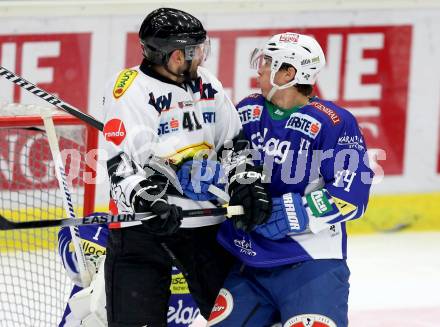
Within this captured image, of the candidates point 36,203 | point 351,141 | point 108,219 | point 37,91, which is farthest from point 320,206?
point 36,203

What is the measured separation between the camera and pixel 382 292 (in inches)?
205

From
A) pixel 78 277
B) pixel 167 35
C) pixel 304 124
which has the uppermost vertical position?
pixel 167 35

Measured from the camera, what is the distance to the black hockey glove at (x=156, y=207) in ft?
10.7

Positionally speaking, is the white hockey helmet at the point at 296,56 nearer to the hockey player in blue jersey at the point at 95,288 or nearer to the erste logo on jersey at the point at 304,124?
the erste logo on jersey at the point at 304,124

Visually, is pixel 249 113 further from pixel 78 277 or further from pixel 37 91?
pixel 78 277

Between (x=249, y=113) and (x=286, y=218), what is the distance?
0.39 m

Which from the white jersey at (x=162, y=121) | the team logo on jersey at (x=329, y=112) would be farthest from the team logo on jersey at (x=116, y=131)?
the team logo on jersey at (x=329, y=112)

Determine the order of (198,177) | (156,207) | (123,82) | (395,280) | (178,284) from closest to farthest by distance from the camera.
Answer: (156,207) → (123,82) → (198,177) → (178,284) → (395,280)

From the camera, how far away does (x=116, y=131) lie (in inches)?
132

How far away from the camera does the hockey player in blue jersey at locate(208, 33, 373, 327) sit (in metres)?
3.49

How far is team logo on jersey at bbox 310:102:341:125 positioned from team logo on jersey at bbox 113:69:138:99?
576 mm

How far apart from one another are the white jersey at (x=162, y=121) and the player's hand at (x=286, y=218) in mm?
211

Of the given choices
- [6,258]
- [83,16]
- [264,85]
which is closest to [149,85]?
[264,85]

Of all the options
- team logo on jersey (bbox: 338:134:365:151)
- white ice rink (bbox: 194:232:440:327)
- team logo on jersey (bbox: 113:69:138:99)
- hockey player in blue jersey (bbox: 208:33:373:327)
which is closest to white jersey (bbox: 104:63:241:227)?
team logo on jersey (bbox: 113:69:138:99)
